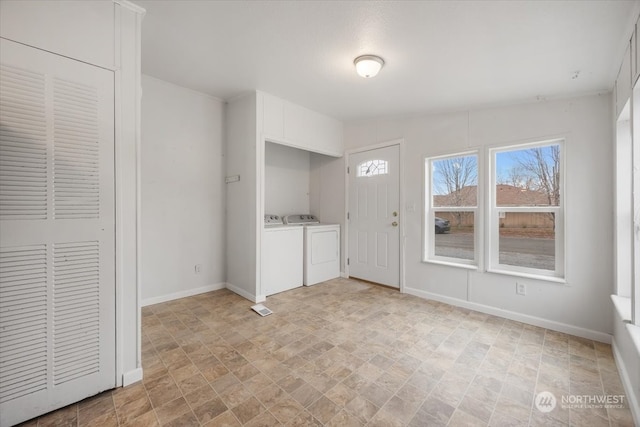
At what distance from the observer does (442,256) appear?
3578 mm

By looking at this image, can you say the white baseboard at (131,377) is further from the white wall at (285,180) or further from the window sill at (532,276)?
the window sill at (532,276)

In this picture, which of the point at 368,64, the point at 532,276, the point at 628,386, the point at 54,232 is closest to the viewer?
the point at 54,232

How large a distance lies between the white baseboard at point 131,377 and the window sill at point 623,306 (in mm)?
3433

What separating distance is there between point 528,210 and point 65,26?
4183 mm

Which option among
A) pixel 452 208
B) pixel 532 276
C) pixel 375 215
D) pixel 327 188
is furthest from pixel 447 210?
pixel 327 188

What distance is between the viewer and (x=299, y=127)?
3.77 m

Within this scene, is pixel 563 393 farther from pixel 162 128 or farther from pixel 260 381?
pixel 162 128

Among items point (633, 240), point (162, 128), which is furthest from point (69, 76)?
point (633, 240)

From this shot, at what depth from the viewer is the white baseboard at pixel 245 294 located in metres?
3.31

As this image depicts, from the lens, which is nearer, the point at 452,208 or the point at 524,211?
the point at 524,211

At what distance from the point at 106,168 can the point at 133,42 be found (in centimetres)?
90

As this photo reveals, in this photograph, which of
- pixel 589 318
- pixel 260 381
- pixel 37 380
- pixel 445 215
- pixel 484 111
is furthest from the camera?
pixel 445 215

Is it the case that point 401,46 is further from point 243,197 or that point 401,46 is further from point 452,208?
point 243,197

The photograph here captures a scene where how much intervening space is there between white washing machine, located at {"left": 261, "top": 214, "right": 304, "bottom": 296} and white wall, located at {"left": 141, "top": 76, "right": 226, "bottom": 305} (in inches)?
29.4
